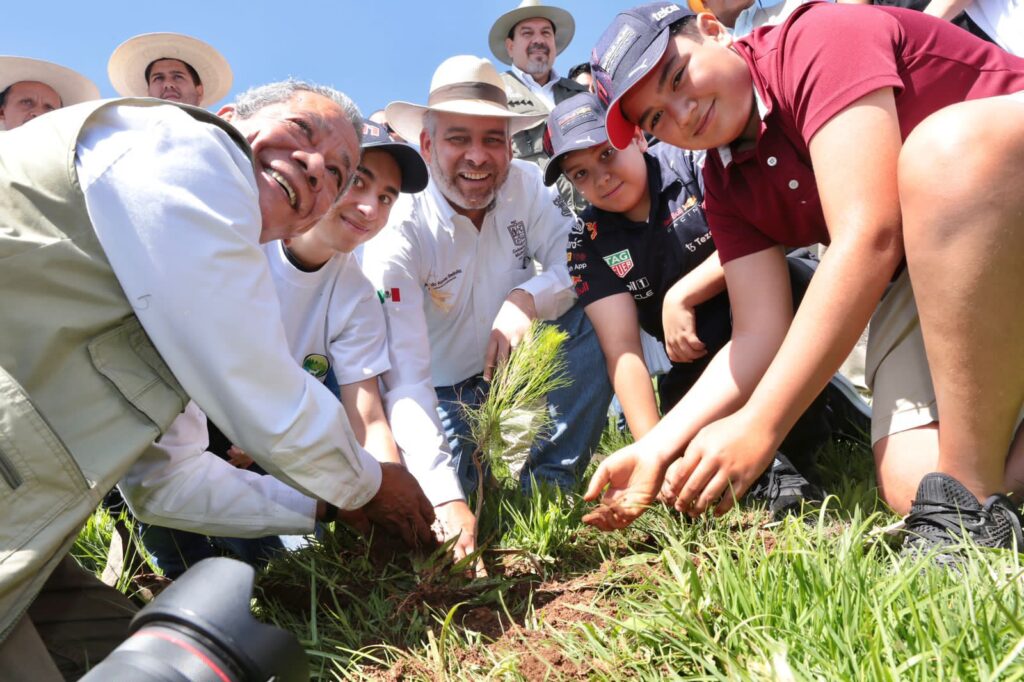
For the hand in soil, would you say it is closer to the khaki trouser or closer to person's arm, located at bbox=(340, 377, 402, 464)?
person's arm, located at bbox=(340, 377, 402, 464)

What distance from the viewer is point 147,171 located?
150 centimetres

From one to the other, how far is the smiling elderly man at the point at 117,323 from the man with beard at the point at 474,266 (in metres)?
1.41

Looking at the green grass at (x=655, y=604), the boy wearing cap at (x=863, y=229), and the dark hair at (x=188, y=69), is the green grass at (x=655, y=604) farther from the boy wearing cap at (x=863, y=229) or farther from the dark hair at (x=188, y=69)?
the dark hair at (x=188, y=69)

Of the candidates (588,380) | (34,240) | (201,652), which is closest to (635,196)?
(588,380)

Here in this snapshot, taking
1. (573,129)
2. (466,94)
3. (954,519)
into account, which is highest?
(466,94)

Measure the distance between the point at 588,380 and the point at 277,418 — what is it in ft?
5.94

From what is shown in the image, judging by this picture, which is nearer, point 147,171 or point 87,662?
point 147,171

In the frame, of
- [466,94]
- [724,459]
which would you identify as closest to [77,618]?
[724,459]

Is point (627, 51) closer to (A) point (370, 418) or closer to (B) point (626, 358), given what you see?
(B) point (626, 358)

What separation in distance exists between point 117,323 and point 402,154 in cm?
182

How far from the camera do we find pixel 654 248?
3.04 m

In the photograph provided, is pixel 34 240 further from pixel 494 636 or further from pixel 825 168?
pixel 825 168

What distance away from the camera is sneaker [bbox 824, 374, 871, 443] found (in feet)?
9.39

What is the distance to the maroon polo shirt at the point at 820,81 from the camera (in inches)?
73.2
